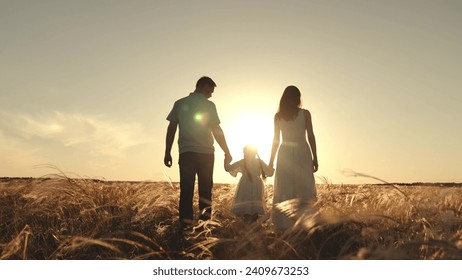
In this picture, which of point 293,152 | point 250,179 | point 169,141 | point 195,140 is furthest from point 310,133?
point 169,141

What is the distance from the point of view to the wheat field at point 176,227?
3.31 m

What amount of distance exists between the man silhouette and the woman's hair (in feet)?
2.99

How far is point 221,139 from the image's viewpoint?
6195 mm

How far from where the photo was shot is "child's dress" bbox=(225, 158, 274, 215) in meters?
6.23

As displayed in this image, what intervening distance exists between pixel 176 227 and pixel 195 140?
45.7 inches

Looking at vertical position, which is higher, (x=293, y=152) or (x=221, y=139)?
(x=221, y=139)

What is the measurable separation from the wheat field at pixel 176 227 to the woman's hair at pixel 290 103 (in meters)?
1.20

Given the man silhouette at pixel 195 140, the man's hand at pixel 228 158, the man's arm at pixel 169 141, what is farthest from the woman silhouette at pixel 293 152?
the man's arm at pixel 169 141

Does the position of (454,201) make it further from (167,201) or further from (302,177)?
(167,201)

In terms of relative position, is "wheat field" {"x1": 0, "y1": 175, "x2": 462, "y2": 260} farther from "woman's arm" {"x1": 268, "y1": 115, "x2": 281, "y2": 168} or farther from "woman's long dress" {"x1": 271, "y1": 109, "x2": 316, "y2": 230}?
"woman's arm" {"x1": 268, "y1": 115, "x2": 281, "y2": 168}

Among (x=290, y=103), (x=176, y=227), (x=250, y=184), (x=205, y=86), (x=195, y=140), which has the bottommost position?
(x=176, y=227)

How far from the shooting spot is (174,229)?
5.40 m

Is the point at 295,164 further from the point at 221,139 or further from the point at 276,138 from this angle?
the point at 221,139

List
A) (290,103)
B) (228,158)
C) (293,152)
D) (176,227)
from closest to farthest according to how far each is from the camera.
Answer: (176,227), (290,103), (293,152), (228,158)
